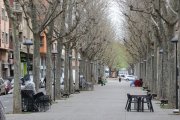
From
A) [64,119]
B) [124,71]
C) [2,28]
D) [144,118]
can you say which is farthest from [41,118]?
[124,71]

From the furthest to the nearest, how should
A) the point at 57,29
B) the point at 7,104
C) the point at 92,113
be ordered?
1. the point at 57,29
2. the point at 7,104
3. the point at 92,113

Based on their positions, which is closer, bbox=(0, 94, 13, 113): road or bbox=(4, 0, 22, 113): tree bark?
bbox=(4, 0, 22, 113): tree bark

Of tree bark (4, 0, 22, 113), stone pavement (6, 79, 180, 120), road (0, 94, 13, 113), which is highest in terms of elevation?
tree bark (4, 0, 22, 113)

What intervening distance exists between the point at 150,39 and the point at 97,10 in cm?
942

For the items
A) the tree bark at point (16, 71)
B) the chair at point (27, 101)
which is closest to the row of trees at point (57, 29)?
the tree bark at point (16, 71)

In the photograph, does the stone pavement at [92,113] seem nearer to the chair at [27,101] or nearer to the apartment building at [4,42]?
the chair at [27,101]

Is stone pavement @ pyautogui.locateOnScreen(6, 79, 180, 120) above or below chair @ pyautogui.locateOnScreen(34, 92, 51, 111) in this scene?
below

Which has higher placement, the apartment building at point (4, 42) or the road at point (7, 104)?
the apartment building at point (4, 42)

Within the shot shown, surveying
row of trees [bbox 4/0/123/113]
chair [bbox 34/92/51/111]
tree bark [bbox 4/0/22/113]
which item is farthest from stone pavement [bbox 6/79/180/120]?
row of trees [bbox 4/0/123/113]

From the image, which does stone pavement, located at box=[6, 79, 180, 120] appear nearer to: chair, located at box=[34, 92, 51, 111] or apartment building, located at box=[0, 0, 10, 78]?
chair, located at box=[34, 92, 51, 111]

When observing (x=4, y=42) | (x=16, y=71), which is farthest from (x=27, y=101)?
(x=4, y=42)

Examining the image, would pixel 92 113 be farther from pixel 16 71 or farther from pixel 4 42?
pixel 4 42

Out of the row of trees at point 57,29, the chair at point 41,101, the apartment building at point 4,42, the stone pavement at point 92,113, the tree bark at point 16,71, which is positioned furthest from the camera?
the apartment building at point 4,42

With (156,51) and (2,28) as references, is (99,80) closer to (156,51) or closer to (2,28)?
(2,28)
